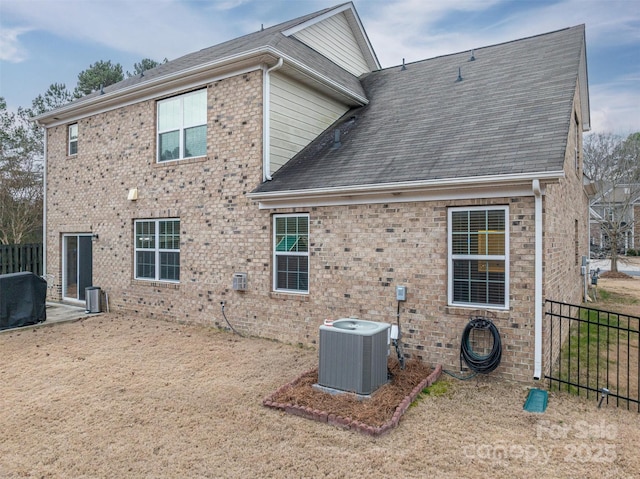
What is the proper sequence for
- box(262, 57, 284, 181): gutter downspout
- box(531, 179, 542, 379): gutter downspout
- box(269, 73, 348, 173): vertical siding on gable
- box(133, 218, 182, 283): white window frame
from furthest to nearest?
box(133, 218, 182, 283): white window frame
box(269, 73, 348, 173): vertical siding on gable
box(262, 57, 284, 181): gutter downspout
box(531, 179, 542, 379): gutter downspout

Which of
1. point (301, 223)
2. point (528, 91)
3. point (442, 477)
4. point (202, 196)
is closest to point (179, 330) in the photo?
point (202, 196)

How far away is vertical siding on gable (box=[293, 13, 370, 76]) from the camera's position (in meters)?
11.5

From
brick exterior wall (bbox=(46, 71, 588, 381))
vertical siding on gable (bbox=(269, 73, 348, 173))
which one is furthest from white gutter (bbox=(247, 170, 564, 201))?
vertical siding on gable (bbox=(269, 73, 348, 173))

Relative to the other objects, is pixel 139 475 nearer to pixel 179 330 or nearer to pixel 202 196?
pixel 179 330

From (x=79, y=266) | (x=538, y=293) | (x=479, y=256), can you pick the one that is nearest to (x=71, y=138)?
(x=79, y=266)

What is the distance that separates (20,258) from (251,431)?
538 inches

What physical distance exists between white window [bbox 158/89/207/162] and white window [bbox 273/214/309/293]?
2920 millimetres

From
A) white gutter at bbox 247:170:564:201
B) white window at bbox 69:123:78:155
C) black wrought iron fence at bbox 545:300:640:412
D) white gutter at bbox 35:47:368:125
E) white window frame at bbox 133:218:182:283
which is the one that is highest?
white gutter at bbox 35:47:368:125

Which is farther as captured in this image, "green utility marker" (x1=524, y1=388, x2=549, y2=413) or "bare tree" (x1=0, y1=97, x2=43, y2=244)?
"bare tree" (x1=0, y1=97, x2=43, y2=244)

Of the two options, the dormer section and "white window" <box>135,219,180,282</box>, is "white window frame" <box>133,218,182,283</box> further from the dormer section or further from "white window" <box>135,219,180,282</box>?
the dormer section

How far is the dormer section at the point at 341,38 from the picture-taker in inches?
449

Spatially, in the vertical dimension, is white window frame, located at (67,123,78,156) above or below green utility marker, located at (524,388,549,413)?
above

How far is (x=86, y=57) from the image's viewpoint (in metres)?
30.7

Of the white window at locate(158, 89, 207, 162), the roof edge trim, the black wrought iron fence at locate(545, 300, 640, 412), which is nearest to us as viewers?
the black wrought iron fence at locate(545, 300, 640, 412)
